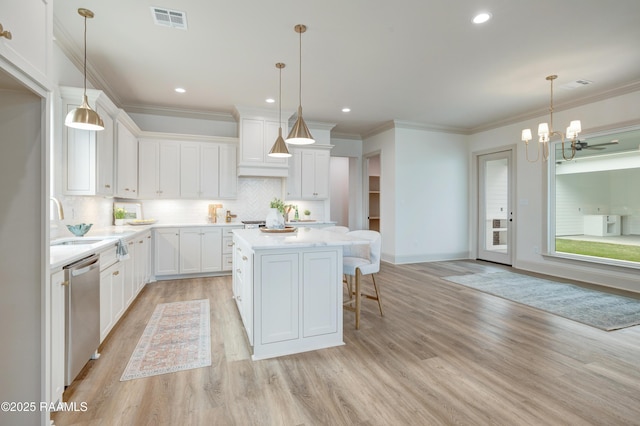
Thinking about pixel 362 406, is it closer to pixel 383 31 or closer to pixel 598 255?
pixel 383 31

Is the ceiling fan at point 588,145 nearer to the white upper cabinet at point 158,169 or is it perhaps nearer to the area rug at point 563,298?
the area rug at point 563,298

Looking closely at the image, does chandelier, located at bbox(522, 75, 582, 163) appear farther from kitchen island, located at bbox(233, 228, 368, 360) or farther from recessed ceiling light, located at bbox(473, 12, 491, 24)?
kitchen island, located at bbox(233, 228, 368, 360)

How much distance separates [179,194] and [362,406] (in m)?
4.72

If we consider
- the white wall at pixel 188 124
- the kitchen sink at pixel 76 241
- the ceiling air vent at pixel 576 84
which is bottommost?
the kitchen sink at pixel 76 241

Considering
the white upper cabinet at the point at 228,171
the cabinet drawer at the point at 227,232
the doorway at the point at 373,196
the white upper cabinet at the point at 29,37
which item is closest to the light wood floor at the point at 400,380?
the white upper cabinet at the point at 29,37

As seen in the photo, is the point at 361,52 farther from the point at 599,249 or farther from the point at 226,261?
the point at 599,249

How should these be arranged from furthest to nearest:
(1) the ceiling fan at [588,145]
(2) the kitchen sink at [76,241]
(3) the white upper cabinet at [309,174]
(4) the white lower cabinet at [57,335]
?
(3) the white upper cabinet at [309,174] → (1) the ceiling fan at [588,145] → (2) the kitchen sink at [76,241] → (4) the white lower cabinet at [57,335]

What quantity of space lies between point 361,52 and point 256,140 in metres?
2.67

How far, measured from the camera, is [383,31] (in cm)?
314

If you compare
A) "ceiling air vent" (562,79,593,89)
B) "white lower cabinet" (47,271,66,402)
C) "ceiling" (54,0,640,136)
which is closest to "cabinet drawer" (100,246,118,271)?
"white lower cabinet" (47,271,66,402)

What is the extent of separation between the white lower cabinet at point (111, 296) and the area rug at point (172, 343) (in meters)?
0.31

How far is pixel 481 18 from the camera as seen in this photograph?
9.57 feet

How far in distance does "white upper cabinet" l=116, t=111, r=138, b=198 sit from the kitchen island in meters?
2.65

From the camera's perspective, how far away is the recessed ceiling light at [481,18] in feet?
9.37
